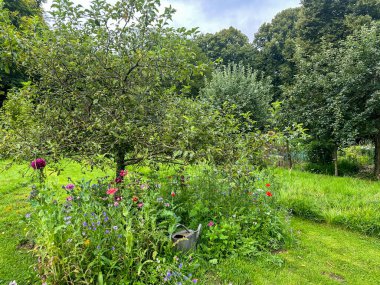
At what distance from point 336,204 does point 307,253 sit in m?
1.65

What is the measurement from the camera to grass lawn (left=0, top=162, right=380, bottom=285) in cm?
241

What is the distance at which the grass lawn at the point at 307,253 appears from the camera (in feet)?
7.89

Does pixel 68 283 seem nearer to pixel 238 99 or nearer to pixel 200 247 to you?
pixel 200 247

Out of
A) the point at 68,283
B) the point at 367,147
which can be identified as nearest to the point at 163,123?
the point at 68,283

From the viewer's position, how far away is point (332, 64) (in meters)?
7.97

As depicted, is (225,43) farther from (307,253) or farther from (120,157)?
(307,253)

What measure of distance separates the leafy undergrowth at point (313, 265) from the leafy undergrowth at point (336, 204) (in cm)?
27

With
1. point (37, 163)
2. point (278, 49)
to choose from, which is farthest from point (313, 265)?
point (278, 49)

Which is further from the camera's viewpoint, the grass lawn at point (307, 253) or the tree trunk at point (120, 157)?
the tree trunk at point (120, 157)

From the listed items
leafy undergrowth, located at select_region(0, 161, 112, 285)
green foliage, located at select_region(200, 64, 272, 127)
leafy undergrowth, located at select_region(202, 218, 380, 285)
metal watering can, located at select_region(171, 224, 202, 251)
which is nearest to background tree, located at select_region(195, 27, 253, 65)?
green foliage, located at select_region(200, 64, 272, 127)

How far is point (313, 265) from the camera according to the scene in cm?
271

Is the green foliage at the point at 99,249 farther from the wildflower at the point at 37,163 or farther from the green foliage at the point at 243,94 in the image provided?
the green foliage at the point at 243,94

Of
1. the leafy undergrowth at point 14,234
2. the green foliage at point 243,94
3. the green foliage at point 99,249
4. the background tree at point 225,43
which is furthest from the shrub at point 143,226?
the background tree at point 225,43

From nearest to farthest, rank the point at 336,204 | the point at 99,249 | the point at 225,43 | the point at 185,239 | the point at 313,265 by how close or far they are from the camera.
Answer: the point at 99,249
the point at 185,239
the point at 313,265
the point at 336,204
the point at 225,43
